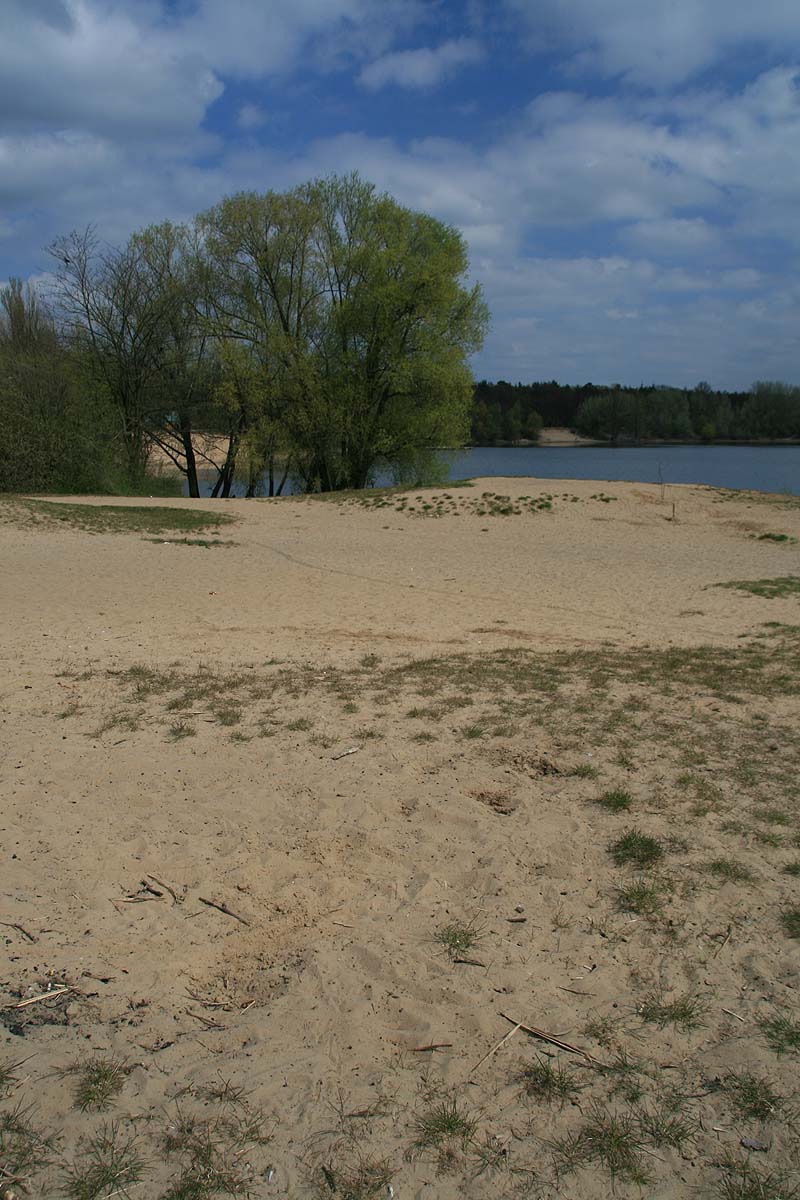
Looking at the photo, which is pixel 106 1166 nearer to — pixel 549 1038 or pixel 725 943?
pixel 549 1038

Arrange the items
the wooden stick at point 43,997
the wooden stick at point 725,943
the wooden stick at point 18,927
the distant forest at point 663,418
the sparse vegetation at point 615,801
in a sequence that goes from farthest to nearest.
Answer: the distant forest at point 663,418, the sparse vegetation at point 615,801, the wooden stick at point 18,927, the wooden stick at point 725,943, the wooden stick at point 43,997

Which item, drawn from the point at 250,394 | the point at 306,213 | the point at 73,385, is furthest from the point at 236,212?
the point at 73,385

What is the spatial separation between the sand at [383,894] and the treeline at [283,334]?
72.5 ft

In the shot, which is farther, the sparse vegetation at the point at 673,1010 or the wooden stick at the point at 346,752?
the wooden stick at the point at 346,752

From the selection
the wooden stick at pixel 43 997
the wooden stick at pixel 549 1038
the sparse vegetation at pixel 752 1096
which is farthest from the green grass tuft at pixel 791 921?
the wooden stick at pixel 43 997

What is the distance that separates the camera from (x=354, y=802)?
434cm

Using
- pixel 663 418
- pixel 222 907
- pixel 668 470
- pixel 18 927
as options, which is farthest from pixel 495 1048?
pixel 663 418

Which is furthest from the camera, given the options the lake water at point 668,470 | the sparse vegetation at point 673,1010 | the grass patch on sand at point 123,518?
the lake water at point 668,470

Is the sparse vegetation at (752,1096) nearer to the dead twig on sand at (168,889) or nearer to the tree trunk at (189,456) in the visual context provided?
the dead twig on sand at (168,889)

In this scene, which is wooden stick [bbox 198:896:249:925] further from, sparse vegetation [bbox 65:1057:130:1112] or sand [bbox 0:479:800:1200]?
sparse vegetation [bbox 65:1057:130:1112]

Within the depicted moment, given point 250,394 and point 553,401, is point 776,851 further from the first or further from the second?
point 553,401

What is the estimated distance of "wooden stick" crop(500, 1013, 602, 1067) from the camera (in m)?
2.64

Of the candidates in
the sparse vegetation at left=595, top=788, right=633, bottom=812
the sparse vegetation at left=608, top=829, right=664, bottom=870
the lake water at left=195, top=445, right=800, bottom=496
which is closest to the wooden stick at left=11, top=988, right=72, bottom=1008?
the sparse vegetation at left=608, top=829, right=664, bottom=870

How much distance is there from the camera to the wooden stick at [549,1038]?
104 inches
